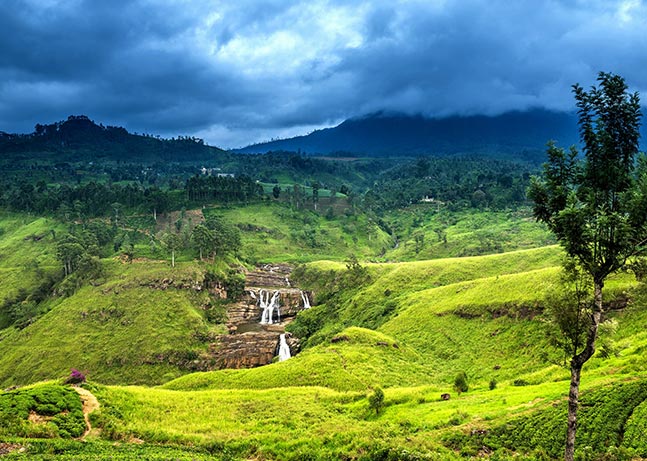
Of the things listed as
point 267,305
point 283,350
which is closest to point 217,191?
point 267,305

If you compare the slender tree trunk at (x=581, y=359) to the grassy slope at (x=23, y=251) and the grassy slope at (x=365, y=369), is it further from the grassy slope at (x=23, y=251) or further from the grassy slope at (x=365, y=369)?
the grassy slope at (x=23, y=251)

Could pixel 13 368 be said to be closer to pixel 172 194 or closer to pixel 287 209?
pixel 172 194

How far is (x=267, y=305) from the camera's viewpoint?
108 m

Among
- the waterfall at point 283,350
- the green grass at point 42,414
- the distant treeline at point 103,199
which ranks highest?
the distant treeline at point 103,199

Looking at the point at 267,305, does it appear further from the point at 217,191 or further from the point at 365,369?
the point at 217,191

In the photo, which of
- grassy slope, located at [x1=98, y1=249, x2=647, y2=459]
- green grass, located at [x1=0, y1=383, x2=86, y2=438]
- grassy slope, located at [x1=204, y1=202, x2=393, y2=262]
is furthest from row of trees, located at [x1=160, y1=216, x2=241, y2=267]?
green grass, located at [x1=0, y1=383, x2=86, y2=438]

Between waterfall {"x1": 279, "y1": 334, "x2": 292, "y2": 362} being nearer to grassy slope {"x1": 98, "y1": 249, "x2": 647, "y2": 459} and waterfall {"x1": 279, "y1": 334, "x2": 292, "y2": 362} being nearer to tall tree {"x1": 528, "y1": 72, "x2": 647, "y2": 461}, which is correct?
grassy slope {"x1": 98, "y1": 249, "x2": 647, "y2": 459}

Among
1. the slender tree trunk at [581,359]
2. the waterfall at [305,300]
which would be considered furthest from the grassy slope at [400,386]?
the waterfall at [305,300]

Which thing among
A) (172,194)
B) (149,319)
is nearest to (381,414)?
(149,319)

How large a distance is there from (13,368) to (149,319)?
26867 mm

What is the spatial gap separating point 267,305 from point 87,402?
248 feet

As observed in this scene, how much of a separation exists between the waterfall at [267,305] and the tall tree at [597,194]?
87767 mm

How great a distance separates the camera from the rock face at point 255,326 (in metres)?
79.2

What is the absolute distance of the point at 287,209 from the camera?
19488 centimetres
